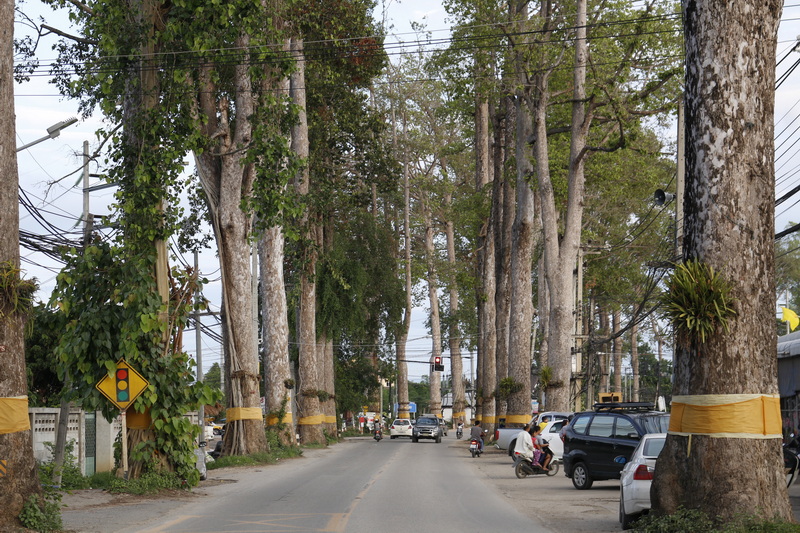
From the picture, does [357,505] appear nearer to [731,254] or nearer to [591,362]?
[731,254]

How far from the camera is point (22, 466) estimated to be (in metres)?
12.0

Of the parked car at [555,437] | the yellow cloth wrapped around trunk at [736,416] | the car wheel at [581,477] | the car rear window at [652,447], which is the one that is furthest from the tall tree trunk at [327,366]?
the yellow cloth wrapped around trunk at [736,416]

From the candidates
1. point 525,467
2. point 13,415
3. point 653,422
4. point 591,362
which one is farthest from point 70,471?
point 591,362

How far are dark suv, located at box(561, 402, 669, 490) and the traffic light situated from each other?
969cm

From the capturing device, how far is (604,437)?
2116 cm

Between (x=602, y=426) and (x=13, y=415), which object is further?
(x=602, y=426)

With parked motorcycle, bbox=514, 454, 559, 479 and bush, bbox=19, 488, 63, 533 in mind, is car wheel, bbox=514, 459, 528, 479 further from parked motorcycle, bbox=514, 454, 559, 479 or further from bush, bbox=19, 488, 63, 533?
bush, bbox=19, 488, 63, 533

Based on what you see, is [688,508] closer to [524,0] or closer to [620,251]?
[524,0]

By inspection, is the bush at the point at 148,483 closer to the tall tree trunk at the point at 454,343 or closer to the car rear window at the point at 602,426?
the car rear window at the point at 602,426

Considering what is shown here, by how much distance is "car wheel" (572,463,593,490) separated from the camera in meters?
21.6

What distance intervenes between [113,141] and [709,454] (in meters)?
14.0

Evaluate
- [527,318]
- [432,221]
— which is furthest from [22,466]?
[432,221]

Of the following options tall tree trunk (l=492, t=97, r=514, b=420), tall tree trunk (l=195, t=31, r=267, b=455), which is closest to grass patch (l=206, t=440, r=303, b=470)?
tall tree trunk (l=195, t=31, r=267, b=455)

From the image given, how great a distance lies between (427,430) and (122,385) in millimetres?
44749
